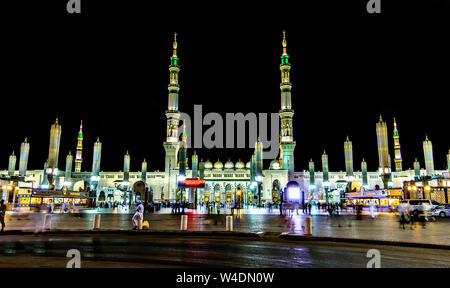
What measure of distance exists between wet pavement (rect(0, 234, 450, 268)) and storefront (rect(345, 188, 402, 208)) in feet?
99.2

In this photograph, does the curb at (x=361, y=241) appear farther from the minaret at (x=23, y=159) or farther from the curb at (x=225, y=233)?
the minaret at (x=23, y=159)

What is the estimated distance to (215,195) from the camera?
86.7m

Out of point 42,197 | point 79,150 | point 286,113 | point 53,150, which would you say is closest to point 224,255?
point 42,197

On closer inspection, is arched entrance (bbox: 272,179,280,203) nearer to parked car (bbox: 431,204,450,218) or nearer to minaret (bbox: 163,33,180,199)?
minaret (bbox: 163,33,180,199)

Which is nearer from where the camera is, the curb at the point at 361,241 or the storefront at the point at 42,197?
the curb at the point at 361,241

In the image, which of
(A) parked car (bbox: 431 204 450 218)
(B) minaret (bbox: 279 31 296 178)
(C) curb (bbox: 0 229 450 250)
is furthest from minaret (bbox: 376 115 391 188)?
(C) curb (bbox: 0 229 450 250)

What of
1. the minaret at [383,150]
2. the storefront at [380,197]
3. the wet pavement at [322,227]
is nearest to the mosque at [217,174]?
the minaret at [383,150]

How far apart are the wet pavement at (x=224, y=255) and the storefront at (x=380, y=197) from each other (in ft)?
99.2

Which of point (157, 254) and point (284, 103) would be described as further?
point (284, 103)

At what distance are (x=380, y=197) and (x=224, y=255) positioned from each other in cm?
A: 3838

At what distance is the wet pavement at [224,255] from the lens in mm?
7035
